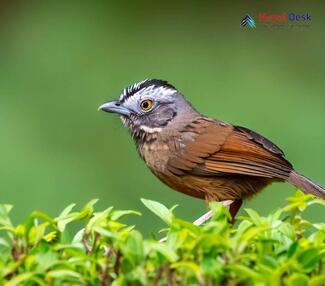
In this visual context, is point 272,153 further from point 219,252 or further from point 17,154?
point 17,154

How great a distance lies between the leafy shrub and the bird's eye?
8.18ft

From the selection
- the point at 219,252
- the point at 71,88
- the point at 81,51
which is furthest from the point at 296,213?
the point at 81,51

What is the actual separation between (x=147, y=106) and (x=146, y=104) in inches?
0.6

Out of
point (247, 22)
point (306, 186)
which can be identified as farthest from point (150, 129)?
point (247, 22)

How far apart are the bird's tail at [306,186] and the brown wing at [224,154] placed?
43 millimetres

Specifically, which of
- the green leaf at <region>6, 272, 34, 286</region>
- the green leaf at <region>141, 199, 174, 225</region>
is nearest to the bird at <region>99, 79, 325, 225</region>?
the green leaf at <region>141, 199, 174, 225</region>

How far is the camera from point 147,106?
216 inches

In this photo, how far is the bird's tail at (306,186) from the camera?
4.90 meters

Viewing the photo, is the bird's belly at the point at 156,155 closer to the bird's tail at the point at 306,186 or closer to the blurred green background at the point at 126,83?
the bird's tail at the point at 306,186

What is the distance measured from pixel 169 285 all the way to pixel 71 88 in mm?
5923

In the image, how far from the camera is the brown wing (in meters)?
4.97

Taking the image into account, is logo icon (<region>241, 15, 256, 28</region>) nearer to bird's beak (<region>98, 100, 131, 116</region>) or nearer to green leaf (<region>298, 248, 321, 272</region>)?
bird's beak (<region>98, 100, 131, 116</region>)
